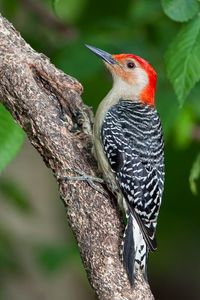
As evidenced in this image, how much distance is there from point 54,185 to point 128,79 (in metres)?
4.79

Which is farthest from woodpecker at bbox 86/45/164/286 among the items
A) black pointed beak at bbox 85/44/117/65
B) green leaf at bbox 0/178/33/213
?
green leaf at bbox 0/178/33/213

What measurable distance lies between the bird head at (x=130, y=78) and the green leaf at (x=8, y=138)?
7.49 feet

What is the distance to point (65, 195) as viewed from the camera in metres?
5.66

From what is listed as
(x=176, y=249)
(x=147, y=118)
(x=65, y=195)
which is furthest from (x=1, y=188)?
(x=176, y=249)

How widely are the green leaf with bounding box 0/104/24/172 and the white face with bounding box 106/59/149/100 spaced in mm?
2281

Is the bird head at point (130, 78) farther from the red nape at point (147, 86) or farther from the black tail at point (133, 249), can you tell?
the black tail at point (133, 249)

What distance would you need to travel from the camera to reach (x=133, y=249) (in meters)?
5.71

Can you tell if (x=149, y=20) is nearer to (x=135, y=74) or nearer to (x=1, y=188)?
(x=135, y=74)

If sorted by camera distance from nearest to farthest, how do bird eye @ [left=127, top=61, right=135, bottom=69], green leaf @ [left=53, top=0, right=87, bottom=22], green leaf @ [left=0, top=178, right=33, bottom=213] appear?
bird eye @ [left=127, top=61, right=135, bottom=69] < green leaf @ [left=0, top=178, right=33, bottom=213] < green leaf @ [left=53, top=0, right=87, bottom=22]

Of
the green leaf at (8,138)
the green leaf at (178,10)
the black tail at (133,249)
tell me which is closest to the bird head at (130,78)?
the green leaf at (178,10)

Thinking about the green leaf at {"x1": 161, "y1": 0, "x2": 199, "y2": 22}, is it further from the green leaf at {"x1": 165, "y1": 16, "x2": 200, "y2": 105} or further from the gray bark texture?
the gray bark texture

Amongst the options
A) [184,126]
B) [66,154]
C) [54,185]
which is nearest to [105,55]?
[184,126]

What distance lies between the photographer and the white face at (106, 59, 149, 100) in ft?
23.6

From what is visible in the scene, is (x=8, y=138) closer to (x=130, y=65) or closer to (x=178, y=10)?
Result: (x=178, y=10)
